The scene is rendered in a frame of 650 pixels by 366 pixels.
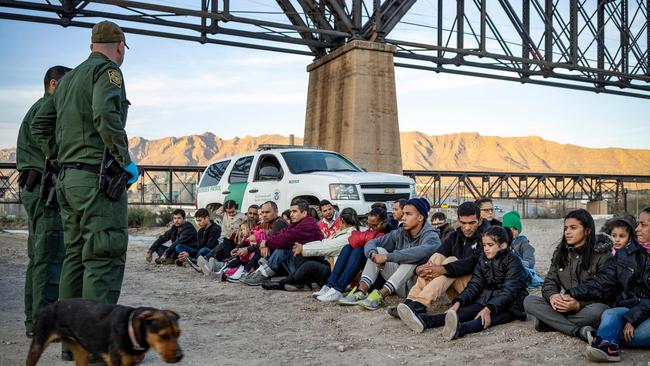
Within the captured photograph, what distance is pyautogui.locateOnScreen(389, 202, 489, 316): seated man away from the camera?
6.68m

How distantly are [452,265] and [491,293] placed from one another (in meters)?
Result: 0.48

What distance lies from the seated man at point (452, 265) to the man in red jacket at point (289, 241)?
7.93 feet

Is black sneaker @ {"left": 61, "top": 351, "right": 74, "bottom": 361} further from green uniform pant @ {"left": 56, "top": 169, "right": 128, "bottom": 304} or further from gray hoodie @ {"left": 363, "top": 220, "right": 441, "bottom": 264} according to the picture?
gray hoodie @ {"left": 363, "top": 220, "right": 441, "bottom": 264}

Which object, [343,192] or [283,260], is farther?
[343,192]

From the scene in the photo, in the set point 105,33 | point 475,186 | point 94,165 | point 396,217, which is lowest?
point 396,217

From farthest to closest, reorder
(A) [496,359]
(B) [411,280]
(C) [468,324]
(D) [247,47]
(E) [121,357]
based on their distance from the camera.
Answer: (D) [247,47]
(B) [411,280]
(C) [468,324]
(A) [496,359]
(E) [121,357]

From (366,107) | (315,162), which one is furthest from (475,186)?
(315,162)

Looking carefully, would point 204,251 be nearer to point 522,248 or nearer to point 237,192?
point 237,192

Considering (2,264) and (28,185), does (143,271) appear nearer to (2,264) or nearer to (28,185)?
(2,264)

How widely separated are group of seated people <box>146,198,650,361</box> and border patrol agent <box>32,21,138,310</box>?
2.91 metres

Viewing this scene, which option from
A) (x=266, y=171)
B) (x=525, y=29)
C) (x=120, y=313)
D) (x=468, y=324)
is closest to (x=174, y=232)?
(x=266, y=171)

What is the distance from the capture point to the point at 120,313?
399 centimetres

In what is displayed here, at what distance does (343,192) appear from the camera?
448 inches

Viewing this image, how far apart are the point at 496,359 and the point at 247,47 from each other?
16.8m
